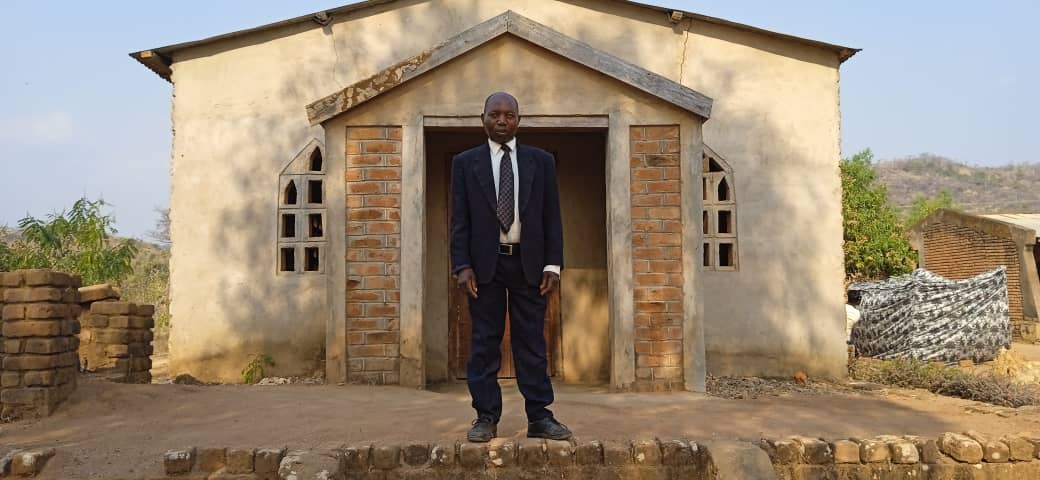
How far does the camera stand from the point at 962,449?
12.5 ft

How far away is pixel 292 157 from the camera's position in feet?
26.9

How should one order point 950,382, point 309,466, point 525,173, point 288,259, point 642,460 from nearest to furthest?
point 309,466
point 642,460
point 525,173
point 950,382
point 288,259

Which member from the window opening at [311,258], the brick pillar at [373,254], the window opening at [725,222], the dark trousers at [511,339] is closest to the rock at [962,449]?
the dark trousers at [511,339]

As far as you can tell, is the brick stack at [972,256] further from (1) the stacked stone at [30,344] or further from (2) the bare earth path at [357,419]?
(1) the stacked stone at [30,344]

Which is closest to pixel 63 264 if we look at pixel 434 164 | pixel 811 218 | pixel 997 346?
pixel 434 164

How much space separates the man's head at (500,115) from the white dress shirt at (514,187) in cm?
9

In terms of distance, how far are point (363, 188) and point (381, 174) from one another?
203 millimetres

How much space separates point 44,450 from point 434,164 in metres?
4.92

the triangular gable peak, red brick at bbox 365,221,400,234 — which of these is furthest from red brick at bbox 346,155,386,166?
red brick at bbox 365,221,400,234

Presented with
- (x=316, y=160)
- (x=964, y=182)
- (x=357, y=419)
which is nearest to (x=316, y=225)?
(x=316, y=160)

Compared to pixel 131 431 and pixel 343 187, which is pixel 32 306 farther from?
pixel 343 187

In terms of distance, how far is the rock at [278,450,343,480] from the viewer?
336 cm

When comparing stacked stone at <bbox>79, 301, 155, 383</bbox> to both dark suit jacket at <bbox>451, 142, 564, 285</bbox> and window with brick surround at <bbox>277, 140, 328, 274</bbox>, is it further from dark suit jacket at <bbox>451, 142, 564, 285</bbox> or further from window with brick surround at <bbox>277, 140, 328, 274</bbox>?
dark suit jacket at <bbox>451, 142, 564, 285</bbox>

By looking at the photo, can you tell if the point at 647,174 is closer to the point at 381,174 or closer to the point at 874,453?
the point at 381,174
